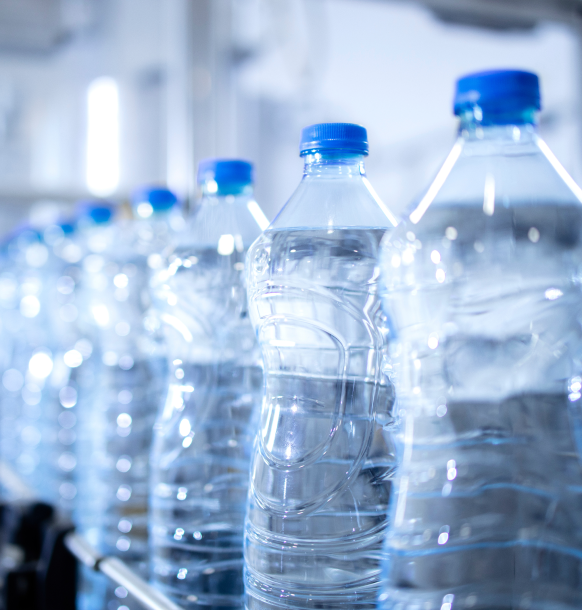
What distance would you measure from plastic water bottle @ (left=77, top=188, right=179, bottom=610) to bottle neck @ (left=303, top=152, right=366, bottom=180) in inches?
15.5

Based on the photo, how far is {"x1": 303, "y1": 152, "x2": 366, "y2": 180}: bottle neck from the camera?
0.50 meters

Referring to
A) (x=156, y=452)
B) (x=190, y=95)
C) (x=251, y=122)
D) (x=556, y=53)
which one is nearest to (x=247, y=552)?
(x=156, y=452)

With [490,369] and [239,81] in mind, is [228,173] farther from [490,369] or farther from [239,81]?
[239,81]

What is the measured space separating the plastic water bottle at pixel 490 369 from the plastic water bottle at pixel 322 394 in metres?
0.06

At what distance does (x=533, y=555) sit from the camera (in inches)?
15.1

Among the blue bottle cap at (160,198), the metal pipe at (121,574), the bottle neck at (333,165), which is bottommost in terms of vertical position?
the metal pipe at (121,574)

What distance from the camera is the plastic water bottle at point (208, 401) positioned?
67cm

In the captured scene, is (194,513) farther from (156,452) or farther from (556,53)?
(556,53)

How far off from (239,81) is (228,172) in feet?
4.49

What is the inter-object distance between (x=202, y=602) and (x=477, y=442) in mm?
388

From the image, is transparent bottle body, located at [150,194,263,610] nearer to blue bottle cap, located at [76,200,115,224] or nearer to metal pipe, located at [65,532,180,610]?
metal pipe, located at [65,532,180,610]

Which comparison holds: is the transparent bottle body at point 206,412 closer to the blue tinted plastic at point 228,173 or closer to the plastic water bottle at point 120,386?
the blue tinted plastic at point 228,173

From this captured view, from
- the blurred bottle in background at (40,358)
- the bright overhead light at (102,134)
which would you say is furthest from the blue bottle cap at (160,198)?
the bright overhead light at (102,134)

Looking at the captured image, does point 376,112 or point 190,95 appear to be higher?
point 376,112
